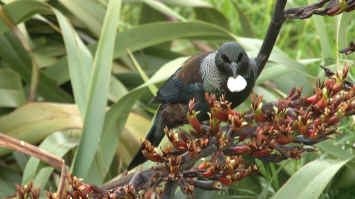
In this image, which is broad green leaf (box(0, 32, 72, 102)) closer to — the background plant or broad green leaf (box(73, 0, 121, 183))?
the background plant

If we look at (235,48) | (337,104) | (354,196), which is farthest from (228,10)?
(337,104)

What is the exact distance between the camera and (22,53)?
8.39 feet

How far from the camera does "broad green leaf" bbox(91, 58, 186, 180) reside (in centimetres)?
208

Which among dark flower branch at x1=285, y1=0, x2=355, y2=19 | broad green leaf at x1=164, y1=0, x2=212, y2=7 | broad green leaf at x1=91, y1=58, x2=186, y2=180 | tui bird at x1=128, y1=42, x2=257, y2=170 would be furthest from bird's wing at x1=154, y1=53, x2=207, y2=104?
broad green leaf at x1=164, y1=0, x2=212, y2=7

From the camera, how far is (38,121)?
226cm

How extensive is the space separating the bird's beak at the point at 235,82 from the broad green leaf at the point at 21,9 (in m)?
1.06

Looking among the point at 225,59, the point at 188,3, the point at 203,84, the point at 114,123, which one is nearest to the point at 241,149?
the point at 225,59

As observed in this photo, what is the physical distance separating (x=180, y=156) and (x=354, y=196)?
1062 mm

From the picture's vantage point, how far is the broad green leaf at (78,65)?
6.77ft

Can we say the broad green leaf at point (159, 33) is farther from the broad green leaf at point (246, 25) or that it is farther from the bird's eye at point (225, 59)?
the bird's eye at point (225, 59)

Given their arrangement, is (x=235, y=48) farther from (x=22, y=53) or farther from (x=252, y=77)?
(x=22, y=53)

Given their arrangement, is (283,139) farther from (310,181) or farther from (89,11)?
(89,11)

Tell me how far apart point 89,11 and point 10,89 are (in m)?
0.49

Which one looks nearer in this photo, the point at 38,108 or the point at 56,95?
the point at 38,108
